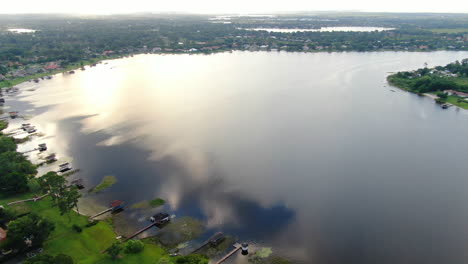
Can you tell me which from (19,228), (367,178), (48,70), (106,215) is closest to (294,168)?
(367,178)

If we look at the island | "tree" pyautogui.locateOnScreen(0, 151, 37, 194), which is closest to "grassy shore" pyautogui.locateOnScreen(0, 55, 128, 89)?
"tree" pyautogui.locateOnScreen(0, 151, 37, 194)

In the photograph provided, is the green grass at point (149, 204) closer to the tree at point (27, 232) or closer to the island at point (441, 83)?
the tree at point (27, 232)

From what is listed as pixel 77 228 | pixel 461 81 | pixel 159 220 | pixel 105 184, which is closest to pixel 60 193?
pixel 77 228

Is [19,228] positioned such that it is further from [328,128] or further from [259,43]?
[259,43]

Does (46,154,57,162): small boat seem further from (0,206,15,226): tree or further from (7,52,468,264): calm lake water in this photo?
(0,206,15,226): tree

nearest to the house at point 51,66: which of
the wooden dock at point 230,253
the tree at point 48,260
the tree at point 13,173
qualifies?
the tree at point 13,173

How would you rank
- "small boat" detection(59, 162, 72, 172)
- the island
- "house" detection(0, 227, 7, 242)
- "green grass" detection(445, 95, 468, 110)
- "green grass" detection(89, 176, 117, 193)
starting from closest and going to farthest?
"house" detection(0, 227, 7, 242)
"green grass" detection(89, 176, 117, 193)
"small boat" detection(59, 162, 72, 172)
"green grass" detection(445, 95, 468, 110)
the island
